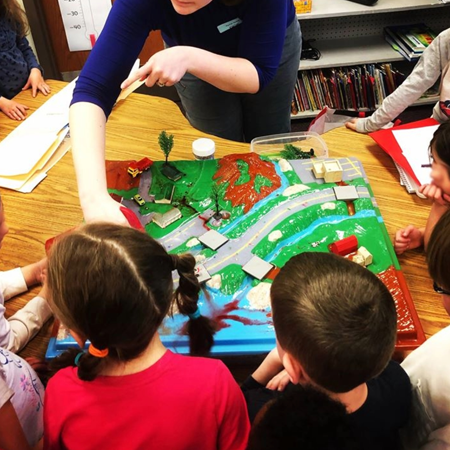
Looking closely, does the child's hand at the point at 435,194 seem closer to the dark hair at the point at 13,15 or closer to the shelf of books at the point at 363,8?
the shelf of books at the point at 363,8

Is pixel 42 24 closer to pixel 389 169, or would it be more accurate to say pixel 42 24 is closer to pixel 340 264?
pixel 389 169

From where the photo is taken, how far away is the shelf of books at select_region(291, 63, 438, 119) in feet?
9.24

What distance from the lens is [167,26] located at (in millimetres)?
1271

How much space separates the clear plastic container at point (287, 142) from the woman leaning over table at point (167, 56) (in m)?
0.25

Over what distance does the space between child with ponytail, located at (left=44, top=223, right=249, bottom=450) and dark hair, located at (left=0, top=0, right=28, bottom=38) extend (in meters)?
1.53

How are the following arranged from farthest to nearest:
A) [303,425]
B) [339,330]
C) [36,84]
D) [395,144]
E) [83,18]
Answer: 1. [83,18]
2. [36,84]
3. [395,144]
4. [339,330]
5. [303,425]

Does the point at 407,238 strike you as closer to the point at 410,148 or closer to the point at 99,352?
the point at 410,148

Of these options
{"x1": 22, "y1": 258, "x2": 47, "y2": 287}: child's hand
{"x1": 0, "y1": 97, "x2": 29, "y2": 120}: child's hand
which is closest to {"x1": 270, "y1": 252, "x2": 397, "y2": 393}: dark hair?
{"x1": 22, "y1": 258, "x2": 47, "y2": 287}: child's hand

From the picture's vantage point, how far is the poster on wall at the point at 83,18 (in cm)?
242

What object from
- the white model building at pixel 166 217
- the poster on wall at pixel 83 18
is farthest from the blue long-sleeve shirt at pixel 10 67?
the white model building at pixel 166 217

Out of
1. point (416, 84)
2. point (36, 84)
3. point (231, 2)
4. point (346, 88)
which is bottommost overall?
point (346, 88)

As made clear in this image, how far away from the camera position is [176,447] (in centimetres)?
78

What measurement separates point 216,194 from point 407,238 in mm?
504

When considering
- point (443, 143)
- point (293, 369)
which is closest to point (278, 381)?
point (293, 369)
